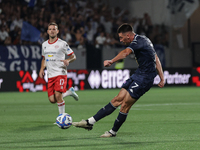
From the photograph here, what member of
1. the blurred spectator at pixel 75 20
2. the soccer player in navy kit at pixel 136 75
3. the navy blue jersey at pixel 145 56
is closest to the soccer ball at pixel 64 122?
the soccer player in navy kit at pixel 136 75

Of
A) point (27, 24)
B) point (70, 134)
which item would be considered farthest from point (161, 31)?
point (70, 134)

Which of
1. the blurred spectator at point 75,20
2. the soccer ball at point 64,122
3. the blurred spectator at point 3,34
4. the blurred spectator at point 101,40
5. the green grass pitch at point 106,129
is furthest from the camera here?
the blurred spectator at point 101,40

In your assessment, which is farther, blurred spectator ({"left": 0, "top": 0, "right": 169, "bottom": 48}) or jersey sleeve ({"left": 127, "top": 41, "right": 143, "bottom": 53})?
blurred spectator ({"left": 0, "top": 0, "right": 169, "bottom": 48})

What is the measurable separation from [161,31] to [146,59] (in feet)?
69.7

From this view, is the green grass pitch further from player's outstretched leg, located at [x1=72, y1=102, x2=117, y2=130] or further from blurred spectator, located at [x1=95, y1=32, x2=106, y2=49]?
blurred spectator, located at [x1=95, y1=32, x2=106, y2=49]

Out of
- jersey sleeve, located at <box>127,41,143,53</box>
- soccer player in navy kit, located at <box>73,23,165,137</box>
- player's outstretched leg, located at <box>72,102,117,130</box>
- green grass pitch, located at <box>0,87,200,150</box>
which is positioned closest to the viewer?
green grass pitch, located at <box>0,87,200,150</box>

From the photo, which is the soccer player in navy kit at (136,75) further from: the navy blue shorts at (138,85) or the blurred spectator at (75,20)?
the blurred spectator at (75,20)

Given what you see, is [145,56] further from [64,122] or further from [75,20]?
[75,20]

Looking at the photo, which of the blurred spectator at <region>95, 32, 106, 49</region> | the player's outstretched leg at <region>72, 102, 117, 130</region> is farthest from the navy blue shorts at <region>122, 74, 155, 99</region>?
the blurred spectator at <region>95, 32, 106, 49</region>

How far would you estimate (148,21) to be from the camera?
91.6ft

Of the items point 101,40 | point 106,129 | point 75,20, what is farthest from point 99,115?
point 75,20

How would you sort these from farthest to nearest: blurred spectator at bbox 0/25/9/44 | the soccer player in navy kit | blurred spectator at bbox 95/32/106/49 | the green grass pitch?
blurred spectator at bbox 95/32/106/49 → blurred spectator at bbox 0/25/9/44 → the soccer player in navy kit → the green grass pitch

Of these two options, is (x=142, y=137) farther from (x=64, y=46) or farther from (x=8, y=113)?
(x=8, y=113)

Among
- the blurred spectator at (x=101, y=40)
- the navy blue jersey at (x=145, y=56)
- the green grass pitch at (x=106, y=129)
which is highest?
the blurred spectator at (x=101, y=40)
